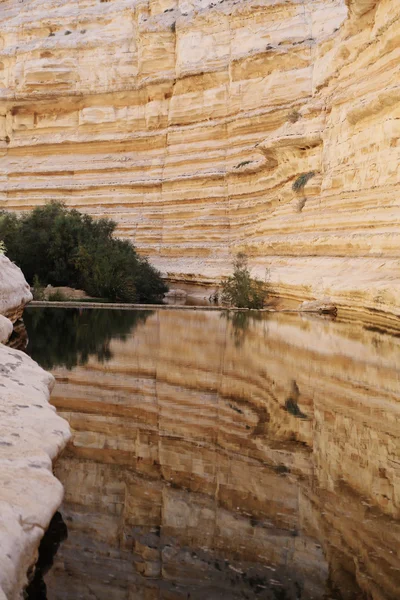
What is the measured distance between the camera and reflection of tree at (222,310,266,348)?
1213cm

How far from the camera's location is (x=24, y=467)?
3.72 m

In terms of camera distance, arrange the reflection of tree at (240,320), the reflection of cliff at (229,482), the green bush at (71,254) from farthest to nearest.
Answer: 1. the green bush at (71,254)
2. the reflection of tree at (240,320)
3. the reflection of cliff at (229,482)

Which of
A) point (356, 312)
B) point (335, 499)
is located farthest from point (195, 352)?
point (356, 312)

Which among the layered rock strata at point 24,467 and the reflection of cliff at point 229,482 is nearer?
the layered rock strata at point 24,467

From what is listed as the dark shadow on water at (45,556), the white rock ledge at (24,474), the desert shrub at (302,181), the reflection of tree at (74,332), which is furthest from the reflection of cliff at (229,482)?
the desert shrub at (302,181)

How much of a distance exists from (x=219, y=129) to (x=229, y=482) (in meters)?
29.5

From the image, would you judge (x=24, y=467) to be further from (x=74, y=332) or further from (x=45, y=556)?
(x=74, y=332)

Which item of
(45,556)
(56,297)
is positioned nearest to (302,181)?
(56,297)

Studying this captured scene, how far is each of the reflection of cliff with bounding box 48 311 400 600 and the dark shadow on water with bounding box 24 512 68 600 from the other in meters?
0.05

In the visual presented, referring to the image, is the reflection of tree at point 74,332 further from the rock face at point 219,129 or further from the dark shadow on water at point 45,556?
the rock face at point 219,129

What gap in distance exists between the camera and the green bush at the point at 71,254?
23969mm

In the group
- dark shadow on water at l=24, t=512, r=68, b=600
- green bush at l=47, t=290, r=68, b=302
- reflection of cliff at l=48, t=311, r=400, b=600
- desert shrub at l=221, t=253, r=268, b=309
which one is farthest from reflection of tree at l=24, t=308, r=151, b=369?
dark shadow on water at l=24, t=512, r=68, b=600

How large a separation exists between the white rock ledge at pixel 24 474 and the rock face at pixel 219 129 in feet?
36.6

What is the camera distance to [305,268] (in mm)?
20953
